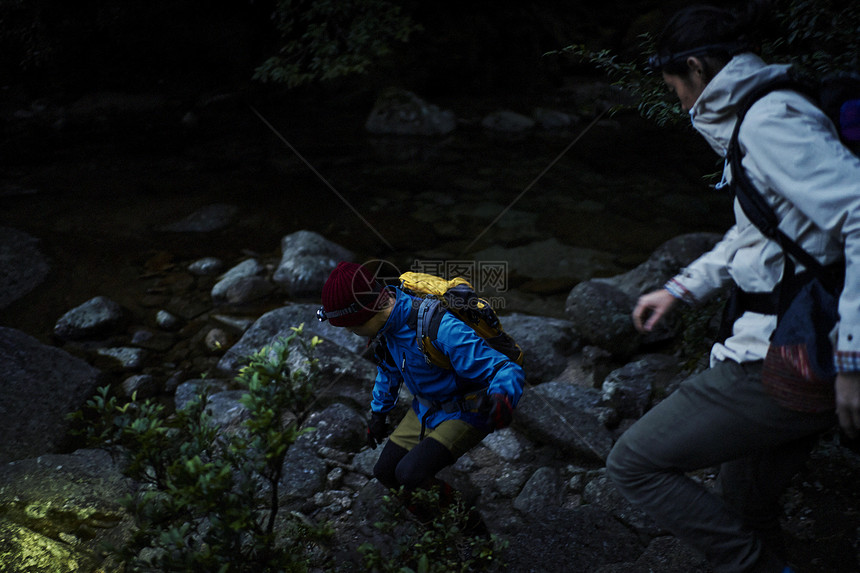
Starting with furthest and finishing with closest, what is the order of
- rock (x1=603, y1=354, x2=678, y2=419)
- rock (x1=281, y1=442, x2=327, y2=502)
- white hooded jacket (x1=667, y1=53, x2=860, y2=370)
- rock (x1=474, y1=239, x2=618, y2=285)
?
rock (x1=474, y1=239, x2=618, y2=285)
rock (x1=603, y1=354, x2=678, y2=419)
rock (x1=281, y1=442, x2=327, y2=502)
white hooded jacket (x1=667, y1=53, x2=860, y2=370)

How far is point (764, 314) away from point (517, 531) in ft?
5.08

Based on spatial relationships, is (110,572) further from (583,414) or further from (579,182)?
(579,182)

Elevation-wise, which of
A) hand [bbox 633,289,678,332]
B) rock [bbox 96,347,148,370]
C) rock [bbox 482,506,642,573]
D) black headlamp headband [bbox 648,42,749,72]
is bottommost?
rock [bbox 96,347,148,370]

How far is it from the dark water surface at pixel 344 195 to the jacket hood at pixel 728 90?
4.55 meters

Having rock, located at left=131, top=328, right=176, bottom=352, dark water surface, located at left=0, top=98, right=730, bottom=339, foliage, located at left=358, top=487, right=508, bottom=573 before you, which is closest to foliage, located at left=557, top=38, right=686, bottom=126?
foliage, located at left=358, top=487, right=508, bottom=573

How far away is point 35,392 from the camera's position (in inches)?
149

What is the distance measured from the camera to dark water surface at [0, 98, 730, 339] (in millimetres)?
7156

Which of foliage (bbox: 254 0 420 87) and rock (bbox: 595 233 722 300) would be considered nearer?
rock (bbox: 595 233 722 300)

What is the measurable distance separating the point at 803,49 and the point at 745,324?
2298mm

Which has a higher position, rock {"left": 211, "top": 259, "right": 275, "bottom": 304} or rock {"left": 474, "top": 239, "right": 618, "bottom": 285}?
rock {"left": 211, "top": 259, "right": 275, "bottom": 304}

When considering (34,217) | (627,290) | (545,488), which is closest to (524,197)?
(627,290)

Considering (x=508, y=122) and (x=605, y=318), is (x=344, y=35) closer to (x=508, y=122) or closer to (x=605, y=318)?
(x=508, y=122)

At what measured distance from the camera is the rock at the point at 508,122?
40.0ft

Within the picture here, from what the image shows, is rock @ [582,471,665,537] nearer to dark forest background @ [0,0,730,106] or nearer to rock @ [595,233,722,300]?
rock @ [595,233,722,300]
